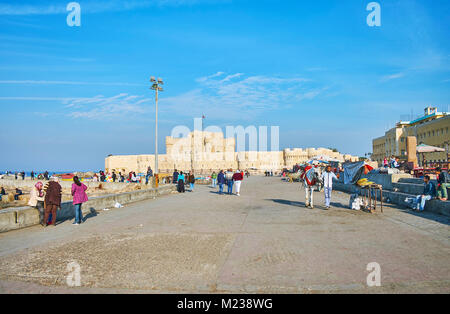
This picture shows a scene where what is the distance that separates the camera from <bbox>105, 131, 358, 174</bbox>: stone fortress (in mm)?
73875

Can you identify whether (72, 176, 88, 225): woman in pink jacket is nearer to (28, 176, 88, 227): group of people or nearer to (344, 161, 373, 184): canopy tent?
(28, 176, 88, 227): group of people

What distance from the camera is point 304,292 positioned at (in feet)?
12.2

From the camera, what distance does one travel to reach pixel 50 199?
8578 mm

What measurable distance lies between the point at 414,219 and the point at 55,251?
8.92 metres

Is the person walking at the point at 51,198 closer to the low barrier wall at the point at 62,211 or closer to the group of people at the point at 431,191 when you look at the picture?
the low barrier wall at the point at 62,211

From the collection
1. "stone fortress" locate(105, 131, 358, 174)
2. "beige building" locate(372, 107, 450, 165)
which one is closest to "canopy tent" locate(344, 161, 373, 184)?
"beige building" locate(372, 107, 450, 165)

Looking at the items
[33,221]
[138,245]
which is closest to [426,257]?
[138,245]

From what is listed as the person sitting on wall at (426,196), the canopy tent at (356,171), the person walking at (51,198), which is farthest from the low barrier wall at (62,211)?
the person sitting on wall at (426,196)

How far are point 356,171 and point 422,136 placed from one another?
35170 millimetres

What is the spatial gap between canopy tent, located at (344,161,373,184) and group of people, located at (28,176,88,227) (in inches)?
357

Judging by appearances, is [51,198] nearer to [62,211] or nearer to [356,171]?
[62,211]

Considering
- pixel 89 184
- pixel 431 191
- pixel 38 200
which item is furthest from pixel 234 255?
pixel 89 184
